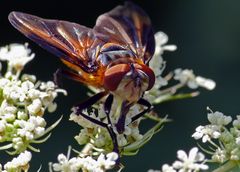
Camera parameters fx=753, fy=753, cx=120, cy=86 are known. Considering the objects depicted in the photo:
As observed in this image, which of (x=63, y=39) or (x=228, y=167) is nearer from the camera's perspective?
(x=228, y=167)

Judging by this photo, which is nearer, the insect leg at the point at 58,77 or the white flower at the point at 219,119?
the white flower at the point at 219,119

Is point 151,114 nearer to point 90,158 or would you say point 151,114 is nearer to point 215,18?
point 90,158

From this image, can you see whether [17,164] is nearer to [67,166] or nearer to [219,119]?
[67,166]

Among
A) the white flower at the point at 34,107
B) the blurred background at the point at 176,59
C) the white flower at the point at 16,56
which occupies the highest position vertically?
the blurred background at the point at 176,59

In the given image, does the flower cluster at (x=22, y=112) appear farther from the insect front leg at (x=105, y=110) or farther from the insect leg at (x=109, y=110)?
the insect leg at (x=109, y=110)

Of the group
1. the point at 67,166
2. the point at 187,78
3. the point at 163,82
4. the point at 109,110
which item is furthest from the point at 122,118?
the point at 187,78

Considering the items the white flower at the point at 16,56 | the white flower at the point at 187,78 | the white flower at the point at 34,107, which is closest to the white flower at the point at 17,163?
the white flower at the point at 34,107

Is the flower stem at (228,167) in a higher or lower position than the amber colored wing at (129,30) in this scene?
lower
